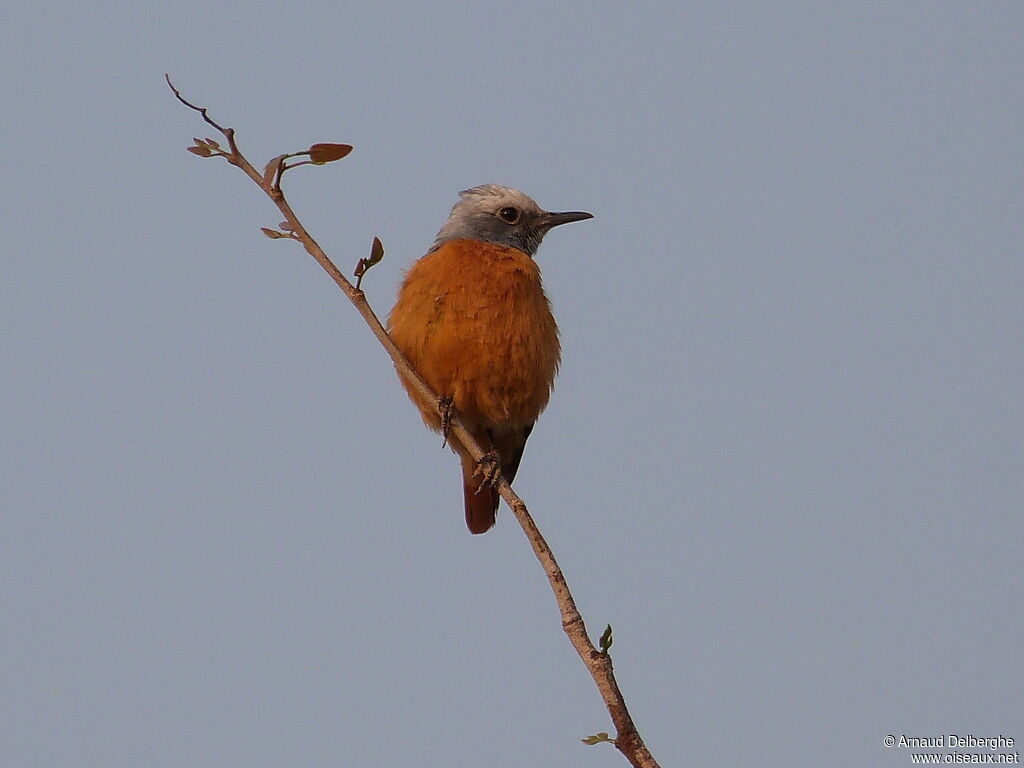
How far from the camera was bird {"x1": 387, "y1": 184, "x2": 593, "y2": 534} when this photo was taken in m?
7.04

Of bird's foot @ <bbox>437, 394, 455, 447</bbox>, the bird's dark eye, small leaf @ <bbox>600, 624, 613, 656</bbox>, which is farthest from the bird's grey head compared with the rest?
small leaf @ <bbox>600, 624, 613, 656</bbox>

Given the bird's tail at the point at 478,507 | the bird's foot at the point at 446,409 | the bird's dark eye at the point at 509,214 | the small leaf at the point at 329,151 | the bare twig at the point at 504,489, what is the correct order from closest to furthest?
the bare twig at the point at 504,489
the small leaf at the point at 329,151
the bird's foot at the point at 446,409
the bird's tail at the point at 478,507
the bird's dark eye at the point at 509,214

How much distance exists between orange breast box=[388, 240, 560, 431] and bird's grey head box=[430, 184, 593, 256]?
789 mm

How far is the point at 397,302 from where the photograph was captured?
7.57m

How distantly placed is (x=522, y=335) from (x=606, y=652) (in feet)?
11.2

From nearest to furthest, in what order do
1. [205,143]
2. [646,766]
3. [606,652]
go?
[646,766] → [606,652] → [205,143]

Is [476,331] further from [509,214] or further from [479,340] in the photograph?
[509,214]

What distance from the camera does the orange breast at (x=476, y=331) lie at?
7039mm

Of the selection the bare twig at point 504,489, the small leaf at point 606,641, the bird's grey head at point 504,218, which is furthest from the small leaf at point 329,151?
the bird's grey head at point 504,218

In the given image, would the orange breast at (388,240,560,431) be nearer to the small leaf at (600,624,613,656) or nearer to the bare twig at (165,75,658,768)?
the bare twig at (165,75,658,768)

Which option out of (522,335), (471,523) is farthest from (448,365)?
(471,523)

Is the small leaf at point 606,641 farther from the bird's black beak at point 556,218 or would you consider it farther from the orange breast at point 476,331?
the bird's black beak at point 556,218

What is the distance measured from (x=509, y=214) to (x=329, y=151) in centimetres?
394

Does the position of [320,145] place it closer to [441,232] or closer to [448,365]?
[448,365]
